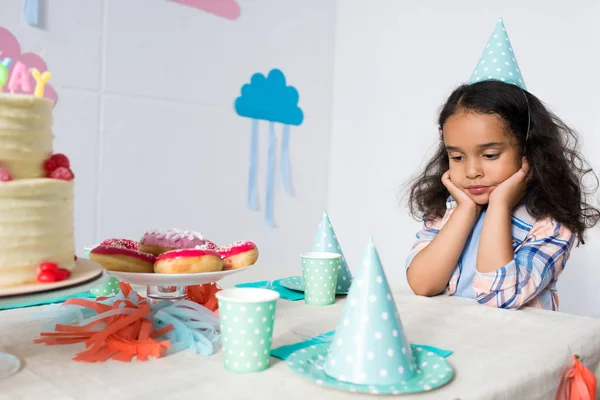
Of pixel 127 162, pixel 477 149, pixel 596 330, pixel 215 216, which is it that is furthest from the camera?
pixel 215 216

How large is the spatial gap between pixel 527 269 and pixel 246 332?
795mm

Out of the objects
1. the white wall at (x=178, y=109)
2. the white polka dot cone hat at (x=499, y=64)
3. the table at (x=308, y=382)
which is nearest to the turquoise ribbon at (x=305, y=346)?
the table at (x=308, y=382)

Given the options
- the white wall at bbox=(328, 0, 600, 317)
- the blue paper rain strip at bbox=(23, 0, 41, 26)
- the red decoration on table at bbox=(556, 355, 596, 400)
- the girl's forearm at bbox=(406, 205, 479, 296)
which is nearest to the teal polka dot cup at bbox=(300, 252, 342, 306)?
the girl's forearm at bbox=(406, 205, 479, 296)

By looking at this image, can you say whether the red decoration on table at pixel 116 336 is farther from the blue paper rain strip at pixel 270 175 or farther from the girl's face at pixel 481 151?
the blue paper rain strip at pixel 270 175

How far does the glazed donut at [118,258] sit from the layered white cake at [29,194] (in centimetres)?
8

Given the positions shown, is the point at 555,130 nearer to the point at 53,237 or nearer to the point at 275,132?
the point at 53,237

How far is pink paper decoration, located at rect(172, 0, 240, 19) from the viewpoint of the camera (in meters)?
2.23

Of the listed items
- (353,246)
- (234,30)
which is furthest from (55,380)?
(353,246)

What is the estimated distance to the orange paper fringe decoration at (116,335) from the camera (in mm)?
675

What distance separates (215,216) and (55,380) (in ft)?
5.92

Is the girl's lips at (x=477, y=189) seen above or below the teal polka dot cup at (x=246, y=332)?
above

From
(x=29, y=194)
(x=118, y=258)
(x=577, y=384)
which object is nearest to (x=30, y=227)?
(x=29, y=194)

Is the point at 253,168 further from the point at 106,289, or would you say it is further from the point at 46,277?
the point at 46,277

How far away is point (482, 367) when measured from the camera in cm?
67
